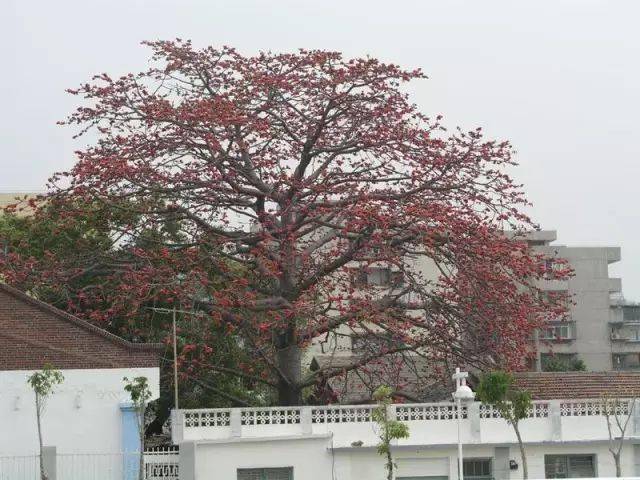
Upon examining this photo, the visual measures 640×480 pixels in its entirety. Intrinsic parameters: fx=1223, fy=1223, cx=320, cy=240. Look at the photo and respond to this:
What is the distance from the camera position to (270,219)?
93.1ft

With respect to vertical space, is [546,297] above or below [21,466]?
above

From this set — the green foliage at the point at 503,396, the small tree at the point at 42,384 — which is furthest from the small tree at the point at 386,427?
the small tree at the point at 42,384

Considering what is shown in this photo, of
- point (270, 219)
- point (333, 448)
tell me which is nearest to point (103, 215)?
point (270, 219)

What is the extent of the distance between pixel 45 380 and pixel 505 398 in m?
9.42

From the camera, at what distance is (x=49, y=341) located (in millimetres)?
24938

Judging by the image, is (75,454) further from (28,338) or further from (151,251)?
(151,251)

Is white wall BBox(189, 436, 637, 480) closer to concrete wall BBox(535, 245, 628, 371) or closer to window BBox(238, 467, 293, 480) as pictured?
window BBox(238, 467, 293, 480)

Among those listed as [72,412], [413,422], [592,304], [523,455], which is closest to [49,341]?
[72,412]

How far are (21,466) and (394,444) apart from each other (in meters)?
7.60

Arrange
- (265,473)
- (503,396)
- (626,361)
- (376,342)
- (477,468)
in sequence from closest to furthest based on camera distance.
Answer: (503,396) < (265,473) < (477,468) < (376,342) < (626,361)

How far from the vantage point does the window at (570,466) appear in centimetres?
2666

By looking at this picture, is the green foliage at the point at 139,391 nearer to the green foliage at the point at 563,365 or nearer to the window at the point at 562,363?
the window at the point at 562,363

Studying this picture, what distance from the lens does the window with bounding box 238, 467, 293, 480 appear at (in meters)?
25.2

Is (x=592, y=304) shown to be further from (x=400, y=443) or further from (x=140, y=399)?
(x=140, y=399)
